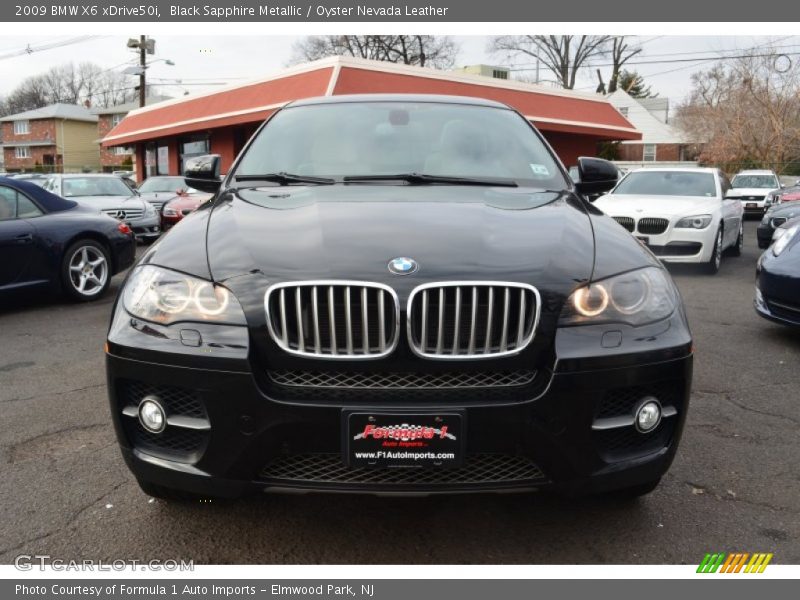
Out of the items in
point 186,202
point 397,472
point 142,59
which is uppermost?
point 142,59

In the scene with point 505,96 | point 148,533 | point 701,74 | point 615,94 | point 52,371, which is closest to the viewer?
point 148,533

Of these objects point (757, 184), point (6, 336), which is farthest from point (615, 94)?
point (6, 336)

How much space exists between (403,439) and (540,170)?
5.82 feet

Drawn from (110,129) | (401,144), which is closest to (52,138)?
(110,129)

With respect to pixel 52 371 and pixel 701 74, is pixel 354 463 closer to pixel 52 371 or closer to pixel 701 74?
pixel 52 371

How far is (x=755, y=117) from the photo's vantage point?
124 ft

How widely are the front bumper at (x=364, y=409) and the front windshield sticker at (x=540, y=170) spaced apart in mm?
1250

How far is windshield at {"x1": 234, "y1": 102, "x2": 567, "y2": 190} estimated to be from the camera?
333 cm

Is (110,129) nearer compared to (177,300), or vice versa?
(177,300)

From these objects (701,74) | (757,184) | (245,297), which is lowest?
(757,184)

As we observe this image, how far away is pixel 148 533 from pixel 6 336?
13.8ft

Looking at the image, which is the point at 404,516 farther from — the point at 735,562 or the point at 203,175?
the point at 203,175

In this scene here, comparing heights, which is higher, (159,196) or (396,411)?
(396,411)

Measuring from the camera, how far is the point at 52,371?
4852 millimetres
